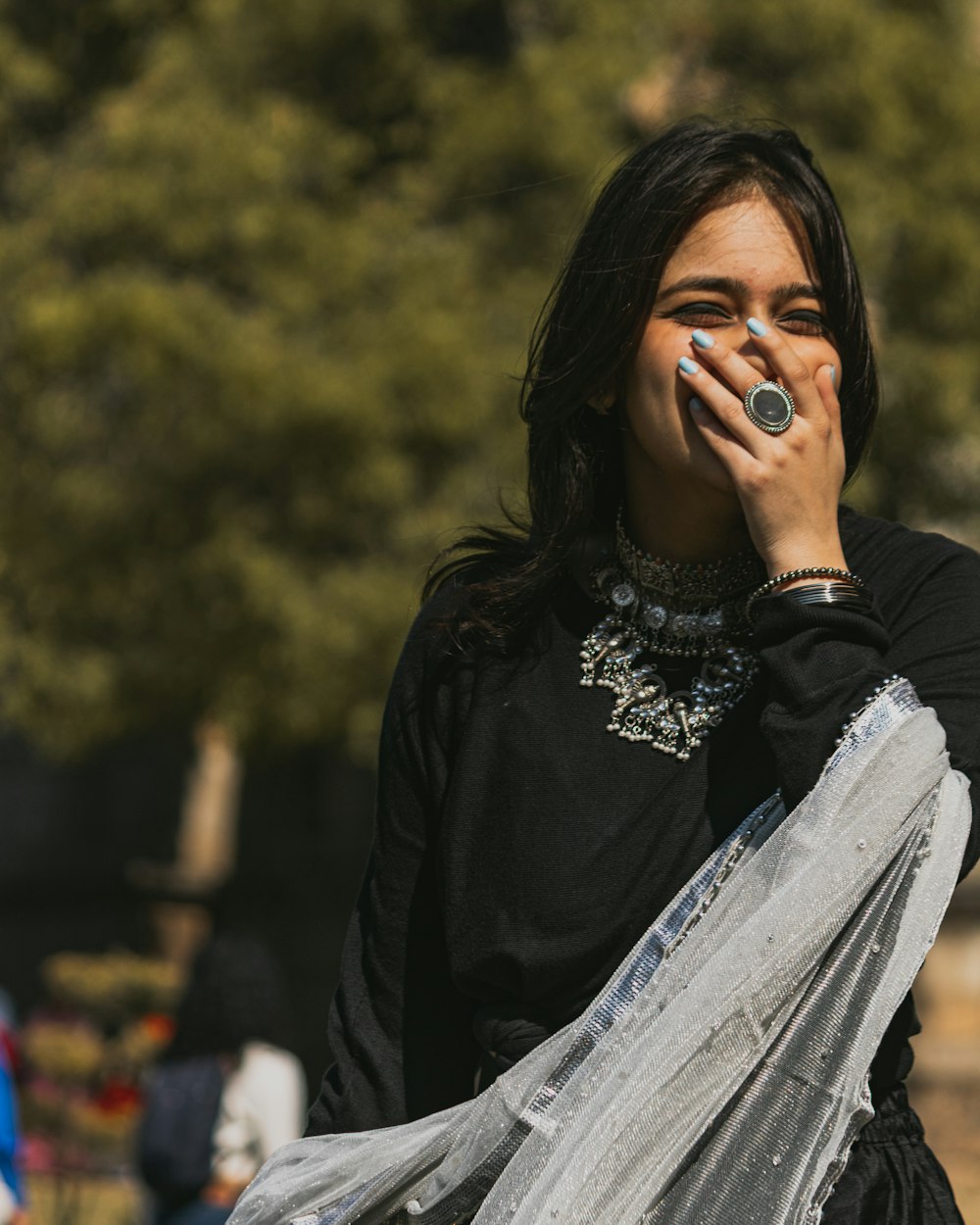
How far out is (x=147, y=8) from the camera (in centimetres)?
1301

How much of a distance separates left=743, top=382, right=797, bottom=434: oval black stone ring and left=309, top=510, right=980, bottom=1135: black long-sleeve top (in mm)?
185

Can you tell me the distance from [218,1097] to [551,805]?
4547mm

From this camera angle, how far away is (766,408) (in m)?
2.11

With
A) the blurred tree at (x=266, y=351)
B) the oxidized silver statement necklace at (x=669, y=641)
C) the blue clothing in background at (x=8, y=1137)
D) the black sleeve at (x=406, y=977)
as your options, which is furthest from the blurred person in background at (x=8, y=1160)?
the blurred tree at (x=266, y=351)

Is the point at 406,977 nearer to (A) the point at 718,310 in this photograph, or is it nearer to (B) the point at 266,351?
(A) the point at 718,310

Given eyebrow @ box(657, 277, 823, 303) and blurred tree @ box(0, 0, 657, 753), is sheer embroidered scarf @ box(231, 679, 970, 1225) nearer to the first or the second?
eyebrow @ box(657, 277, 823, 303)

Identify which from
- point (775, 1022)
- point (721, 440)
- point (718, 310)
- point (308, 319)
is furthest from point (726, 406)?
point (308, 319)

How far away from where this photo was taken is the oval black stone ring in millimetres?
2100

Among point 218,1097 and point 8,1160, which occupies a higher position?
point 218,1097

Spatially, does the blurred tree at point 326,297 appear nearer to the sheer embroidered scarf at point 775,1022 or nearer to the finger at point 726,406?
the finger at point 726,406

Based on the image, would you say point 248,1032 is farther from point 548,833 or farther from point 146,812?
point 146,812

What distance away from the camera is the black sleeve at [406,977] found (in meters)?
2.34

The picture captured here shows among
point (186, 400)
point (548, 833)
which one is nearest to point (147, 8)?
point (186, 400)

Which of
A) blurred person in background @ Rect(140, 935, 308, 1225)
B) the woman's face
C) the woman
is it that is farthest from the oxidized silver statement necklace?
blurred person in background @ Rect(140, 935, 308, 1225)
